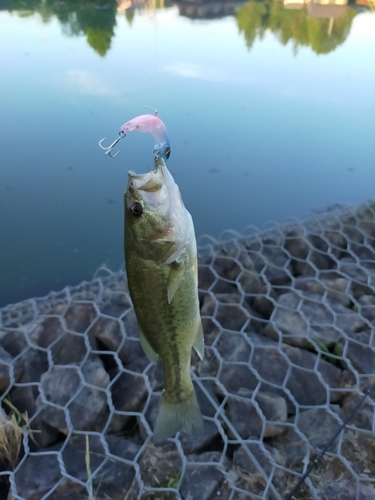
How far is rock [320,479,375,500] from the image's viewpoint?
49.3 inches

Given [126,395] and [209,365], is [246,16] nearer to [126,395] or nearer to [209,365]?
[209,365]

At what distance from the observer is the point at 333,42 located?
6.70m

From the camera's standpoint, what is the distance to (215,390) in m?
1.58

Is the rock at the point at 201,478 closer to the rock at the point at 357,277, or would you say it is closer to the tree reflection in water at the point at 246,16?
the rock at the point at 357,277

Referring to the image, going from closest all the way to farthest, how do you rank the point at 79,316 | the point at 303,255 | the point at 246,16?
the point at 79,316, the point at 303,255, the point at 246,16

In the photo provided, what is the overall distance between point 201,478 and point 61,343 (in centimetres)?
75

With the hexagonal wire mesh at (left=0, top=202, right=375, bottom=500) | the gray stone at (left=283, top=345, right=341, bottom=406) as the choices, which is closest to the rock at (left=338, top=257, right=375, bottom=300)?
the hexagonal wire mesh at (left=0, top=202, right=375, bottom=500)

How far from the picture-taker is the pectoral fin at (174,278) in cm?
90

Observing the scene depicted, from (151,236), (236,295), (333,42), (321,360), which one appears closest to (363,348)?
(321,360)

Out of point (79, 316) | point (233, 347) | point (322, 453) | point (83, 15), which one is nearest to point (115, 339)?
point (79, 316)

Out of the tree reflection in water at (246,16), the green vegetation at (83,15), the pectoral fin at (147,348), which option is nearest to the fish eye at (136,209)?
the pectoral fin at (147,348)

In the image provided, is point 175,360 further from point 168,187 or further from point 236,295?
point 236,295

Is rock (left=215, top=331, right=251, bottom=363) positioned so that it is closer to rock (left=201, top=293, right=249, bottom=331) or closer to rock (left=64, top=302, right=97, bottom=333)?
rock (left=201, top=293, right=249, bottom=331)

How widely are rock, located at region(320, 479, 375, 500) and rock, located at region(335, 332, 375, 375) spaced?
0.45 metres
